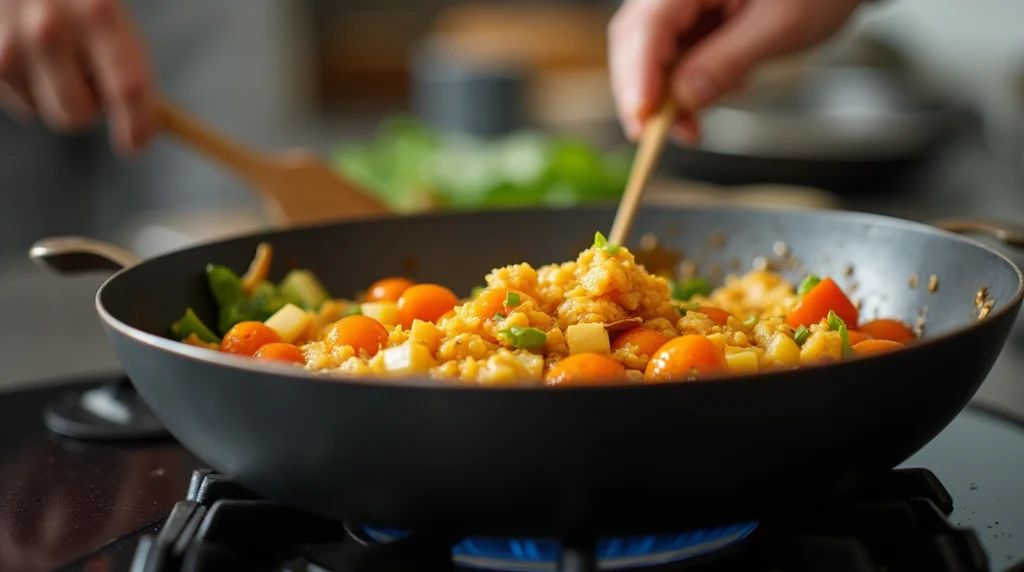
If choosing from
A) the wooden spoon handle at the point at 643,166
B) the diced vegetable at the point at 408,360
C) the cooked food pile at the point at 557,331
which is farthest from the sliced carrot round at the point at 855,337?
the diced vegetable at the point at 408,360

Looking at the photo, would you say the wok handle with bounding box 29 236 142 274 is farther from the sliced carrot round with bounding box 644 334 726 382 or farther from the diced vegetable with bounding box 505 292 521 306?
the sliced carrot round with bounding box 644 334 726 382

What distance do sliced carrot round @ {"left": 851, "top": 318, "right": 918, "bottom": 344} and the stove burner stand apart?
40 centimetres

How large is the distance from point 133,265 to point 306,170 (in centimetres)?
77

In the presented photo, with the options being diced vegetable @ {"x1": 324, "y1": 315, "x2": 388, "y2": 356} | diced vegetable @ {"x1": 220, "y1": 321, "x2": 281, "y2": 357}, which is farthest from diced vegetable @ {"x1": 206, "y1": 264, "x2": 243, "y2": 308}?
diced vegetable @ {"x1": 324, "y1": 315, "x2": 388, "y2": 356}

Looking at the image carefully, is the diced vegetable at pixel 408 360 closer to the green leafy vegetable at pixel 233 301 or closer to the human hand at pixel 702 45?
the green leafy vegetable at pixel 233 301

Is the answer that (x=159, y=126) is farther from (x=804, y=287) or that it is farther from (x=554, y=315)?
(x=804, y=287)

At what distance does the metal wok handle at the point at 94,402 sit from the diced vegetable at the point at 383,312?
27cm

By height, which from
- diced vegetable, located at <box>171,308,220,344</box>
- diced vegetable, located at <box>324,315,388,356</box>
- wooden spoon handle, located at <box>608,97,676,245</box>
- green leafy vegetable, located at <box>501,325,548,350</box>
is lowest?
green leafy vegetable, located at <box>501,325,548,350</box>

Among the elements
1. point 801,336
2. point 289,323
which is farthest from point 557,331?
point 289,323

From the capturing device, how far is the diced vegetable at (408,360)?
3.22 ft

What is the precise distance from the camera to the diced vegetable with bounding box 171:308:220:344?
1.26 metres

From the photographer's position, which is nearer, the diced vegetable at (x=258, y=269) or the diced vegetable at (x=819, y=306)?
the diced vegetable at (x=819, y=306)

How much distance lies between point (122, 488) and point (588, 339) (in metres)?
0.55

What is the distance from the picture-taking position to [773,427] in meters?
0.82
